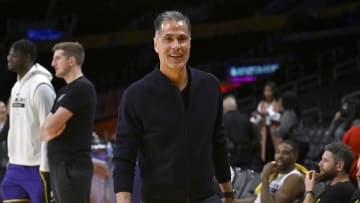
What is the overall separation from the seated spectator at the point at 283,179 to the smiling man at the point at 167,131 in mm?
2619

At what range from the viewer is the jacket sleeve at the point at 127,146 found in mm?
3062

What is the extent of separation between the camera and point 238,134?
9156mm

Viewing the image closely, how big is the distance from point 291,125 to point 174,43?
214 inches

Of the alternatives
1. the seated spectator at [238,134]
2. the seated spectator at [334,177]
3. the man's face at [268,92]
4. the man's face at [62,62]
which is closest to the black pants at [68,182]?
the man's face at [62,62]

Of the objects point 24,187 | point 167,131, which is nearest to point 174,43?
point 167,131

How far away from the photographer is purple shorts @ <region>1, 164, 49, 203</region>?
17.4ft

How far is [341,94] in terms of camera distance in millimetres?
15328

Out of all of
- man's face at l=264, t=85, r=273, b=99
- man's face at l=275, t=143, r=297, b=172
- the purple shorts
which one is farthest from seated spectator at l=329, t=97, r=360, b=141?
the purple shorts

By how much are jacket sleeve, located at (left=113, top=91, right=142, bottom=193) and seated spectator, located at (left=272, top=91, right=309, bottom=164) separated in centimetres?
497

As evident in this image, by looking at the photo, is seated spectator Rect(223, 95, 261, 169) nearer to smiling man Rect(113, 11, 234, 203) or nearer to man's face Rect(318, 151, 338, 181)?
man's face Rect(318, 151, 338, 181)

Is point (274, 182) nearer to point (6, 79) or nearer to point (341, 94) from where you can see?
point (341, 94)

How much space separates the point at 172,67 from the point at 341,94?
12723 millimetres

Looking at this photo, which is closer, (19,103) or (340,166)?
(340,166)

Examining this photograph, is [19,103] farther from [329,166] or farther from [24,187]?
[329,166]
